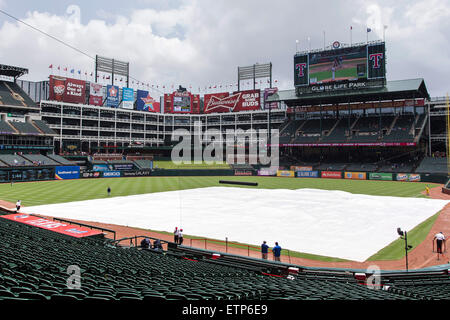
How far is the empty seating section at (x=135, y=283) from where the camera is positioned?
4.51 m

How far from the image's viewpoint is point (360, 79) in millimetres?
68750

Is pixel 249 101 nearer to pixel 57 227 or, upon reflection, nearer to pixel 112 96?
pixel 112 96

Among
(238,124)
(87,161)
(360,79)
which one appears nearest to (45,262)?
(360,79)

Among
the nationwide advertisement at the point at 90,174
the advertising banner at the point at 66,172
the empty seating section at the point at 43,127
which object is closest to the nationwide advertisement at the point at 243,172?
the nationwide advertisement at the point at 90,174

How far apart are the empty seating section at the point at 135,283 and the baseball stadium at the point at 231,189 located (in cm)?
6

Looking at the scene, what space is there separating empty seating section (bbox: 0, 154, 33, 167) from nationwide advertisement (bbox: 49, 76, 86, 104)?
96.8 ft

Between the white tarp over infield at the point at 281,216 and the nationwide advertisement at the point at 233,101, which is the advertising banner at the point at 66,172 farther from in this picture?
the nationwide advertisement at the point at 233,101

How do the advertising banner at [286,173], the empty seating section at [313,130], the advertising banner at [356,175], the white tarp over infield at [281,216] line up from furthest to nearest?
1. the empty seating section at [313,130]
2. the advertising banner at [286,173]
3. the advertising banner at [356,175]
4. the white tarp over infield at [281,216]

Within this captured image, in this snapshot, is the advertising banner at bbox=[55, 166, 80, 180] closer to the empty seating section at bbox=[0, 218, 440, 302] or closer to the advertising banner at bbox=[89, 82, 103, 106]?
the advertising banner at bbox=[89, 82, 103, 106]

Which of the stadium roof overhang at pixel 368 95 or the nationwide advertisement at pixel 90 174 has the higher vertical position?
the stadium roof overhang at pixel 368 95

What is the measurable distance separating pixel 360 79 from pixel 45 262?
240 ft

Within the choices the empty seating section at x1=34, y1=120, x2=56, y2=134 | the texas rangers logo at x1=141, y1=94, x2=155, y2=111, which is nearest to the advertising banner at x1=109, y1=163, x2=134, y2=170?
the empty seating section at x1=34, y1=120, x2=56, y2=134

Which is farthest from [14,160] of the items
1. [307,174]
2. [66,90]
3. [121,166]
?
[307,174]
